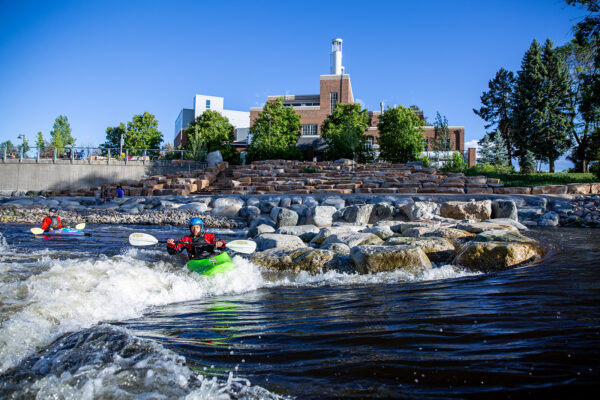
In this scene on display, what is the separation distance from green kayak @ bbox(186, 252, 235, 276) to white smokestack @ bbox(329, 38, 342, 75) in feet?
159

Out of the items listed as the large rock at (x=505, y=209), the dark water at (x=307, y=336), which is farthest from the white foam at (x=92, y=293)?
the large rock at (x=505, y=209)

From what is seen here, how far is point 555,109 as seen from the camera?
30.9 m

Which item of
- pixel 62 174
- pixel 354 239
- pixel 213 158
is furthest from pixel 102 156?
pixel 354 239

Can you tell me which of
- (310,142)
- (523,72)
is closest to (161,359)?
(523,72)

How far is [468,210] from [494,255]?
6.16 metres

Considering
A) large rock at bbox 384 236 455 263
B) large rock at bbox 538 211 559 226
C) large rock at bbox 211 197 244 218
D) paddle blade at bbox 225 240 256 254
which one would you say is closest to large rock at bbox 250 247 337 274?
paddle blade at bbox 225 240 256 254

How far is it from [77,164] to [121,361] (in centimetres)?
2857

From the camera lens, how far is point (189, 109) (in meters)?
61.6

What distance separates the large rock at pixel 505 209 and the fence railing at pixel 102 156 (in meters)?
22.0

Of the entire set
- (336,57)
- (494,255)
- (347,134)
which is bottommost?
(494,255)

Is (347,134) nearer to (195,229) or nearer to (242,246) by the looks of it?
(242,246)

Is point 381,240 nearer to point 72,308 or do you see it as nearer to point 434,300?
point 434,300

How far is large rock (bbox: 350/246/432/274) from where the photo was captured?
6219mm

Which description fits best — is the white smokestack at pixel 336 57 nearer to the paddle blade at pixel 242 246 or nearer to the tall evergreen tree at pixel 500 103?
the tall evergreen tree at pixel 500 103
